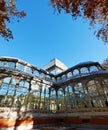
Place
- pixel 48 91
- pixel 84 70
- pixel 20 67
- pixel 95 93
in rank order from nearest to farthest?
pixel 95 93 < pixel 20 67 < pixel 48 91 < pixel 84 70

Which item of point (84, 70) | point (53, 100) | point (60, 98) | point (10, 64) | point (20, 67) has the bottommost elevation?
point (53, 100)

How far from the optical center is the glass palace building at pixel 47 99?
46.3 ft

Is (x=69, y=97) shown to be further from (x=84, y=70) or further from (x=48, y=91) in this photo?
(x=84, y=70)

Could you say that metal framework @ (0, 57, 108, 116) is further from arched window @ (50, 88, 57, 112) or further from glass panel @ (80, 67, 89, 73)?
glass panel @ (80, 67, 89, 73)

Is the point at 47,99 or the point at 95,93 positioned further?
the point at 47,99

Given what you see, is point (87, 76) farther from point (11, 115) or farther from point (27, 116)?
point (11, 115)

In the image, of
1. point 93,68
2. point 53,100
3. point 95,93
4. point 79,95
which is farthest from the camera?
point 93,68

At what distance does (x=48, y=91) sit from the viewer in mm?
20078

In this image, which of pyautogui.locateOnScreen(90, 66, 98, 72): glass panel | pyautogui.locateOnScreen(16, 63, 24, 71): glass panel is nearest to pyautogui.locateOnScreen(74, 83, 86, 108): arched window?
pyautogui.locateOnScreen(90, 66, 98, 72): glass panel

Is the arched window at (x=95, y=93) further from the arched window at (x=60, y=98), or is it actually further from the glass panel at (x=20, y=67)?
the glass panel at (x=20, y=67)

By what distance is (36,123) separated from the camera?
15.4m

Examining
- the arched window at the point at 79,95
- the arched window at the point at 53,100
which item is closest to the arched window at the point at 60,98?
the arched window at the point at 53,100

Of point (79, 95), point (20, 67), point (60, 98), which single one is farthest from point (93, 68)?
point (20, 67)

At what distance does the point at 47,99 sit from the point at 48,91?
1.37 metres
